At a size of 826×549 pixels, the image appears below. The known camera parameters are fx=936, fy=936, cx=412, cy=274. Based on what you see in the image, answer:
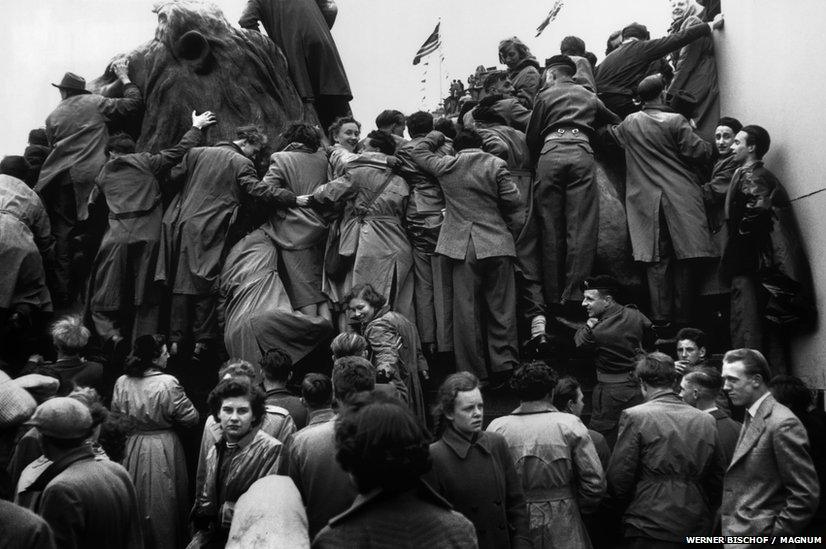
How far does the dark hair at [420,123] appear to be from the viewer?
9641 mm

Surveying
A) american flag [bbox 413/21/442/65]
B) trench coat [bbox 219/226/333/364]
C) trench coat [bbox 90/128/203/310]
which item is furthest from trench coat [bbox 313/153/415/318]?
american flag [bbox 413/21/442/65]

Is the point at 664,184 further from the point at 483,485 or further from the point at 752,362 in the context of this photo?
the point at 483,485

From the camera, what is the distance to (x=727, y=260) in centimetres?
938

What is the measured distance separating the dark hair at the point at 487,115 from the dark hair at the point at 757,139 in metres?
2.73

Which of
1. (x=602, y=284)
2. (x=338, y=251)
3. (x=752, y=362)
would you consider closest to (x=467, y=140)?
(x=338, y=251)

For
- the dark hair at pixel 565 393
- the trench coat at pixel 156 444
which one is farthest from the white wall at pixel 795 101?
the trench coat at pixel 156 444

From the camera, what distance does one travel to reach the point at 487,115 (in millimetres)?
10703

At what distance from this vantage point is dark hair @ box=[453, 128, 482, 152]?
9641 mm

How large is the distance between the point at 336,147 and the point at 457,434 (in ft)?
17.9

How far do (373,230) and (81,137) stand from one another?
417 centimetres

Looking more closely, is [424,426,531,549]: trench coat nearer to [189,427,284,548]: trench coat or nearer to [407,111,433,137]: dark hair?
[189,427,284,548]: trench coat

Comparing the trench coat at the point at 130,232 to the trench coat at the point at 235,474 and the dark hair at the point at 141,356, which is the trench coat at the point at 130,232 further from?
the trench coat at the point at 235,474

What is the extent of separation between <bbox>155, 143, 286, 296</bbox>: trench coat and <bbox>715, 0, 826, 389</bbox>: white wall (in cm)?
529

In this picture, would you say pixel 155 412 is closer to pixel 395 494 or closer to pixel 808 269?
pixel 395 494
